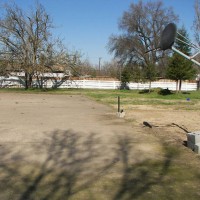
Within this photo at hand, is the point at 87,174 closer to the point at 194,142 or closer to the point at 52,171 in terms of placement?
the point at 52,171

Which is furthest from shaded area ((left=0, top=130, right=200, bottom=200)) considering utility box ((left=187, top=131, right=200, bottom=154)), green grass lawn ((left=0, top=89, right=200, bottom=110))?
green grass lawn ((left=0, top=89, right=200, bottom=110))

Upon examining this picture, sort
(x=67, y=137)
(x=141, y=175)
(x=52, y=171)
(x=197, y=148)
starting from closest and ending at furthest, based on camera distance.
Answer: (x=141, y=175), (x=52, y=171), (x=197, y=148), (x=67, y=137)

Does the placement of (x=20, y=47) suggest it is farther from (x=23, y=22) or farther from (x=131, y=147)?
(x=131, y=147)

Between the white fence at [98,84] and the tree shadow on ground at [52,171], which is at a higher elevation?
the white fence at [98,84]

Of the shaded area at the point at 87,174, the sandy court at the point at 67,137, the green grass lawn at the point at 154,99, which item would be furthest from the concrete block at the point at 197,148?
the green grass lawn at the point at 154,99

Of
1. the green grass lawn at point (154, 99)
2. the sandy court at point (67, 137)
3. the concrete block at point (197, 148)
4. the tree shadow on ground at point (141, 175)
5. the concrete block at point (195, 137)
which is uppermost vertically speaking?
the concrete block at point (195, 137)

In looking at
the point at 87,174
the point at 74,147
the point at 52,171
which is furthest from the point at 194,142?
the point at 52,171

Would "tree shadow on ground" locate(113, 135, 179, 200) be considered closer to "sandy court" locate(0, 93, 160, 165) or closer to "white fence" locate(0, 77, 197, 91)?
"sandy court" locate(0, 93, 160, 165)

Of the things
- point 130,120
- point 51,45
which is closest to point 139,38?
point 51,45

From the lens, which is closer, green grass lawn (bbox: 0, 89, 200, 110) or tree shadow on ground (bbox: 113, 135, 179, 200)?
tree shadow on ground (bbox: 113, 135, 179, 200)

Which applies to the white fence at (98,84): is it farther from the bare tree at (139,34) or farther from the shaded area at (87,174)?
the shaded area at (87,174)

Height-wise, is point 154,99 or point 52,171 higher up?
point 52,171

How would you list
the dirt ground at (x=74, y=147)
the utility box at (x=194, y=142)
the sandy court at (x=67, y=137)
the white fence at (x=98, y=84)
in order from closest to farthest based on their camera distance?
1. the dirt ground at (x=74, y=147)
2. the sandy court at (x=67, y=137)
3. the utility box at (x=194, y=142)
4. the white fence at (x=98, y=84)

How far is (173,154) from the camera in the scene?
649 centimetres
